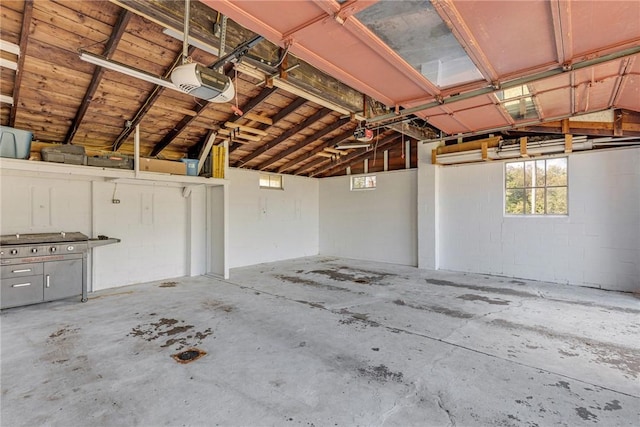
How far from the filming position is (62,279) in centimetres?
439

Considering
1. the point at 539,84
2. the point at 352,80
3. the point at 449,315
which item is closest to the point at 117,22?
Result: the point at 352,80

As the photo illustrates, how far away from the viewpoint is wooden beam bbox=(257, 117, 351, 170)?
5984mm

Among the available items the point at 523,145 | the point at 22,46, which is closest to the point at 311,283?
the point at 523,145

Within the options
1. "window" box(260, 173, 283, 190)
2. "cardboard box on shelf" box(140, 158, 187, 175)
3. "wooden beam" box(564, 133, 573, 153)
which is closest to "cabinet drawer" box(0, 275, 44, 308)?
"cardboard box on shelf" box(140, 158, 187, 175)

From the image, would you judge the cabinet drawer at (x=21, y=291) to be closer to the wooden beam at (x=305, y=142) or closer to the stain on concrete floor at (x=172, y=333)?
the stain on concrete floor at (x=172, y=333)

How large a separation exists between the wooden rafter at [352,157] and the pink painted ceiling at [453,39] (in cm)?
432

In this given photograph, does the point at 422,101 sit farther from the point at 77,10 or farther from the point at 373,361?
the point at 77,10

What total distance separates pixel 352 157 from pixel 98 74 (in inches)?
239

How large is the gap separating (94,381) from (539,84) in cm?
534

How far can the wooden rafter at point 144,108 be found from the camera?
3.66m

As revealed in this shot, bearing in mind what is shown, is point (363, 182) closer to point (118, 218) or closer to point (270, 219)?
point (270, 219)

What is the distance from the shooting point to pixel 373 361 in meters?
2.79

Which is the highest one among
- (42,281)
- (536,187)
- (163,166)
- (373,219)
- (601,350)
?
(163,166)

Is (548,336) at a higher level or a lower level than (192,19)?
lower
